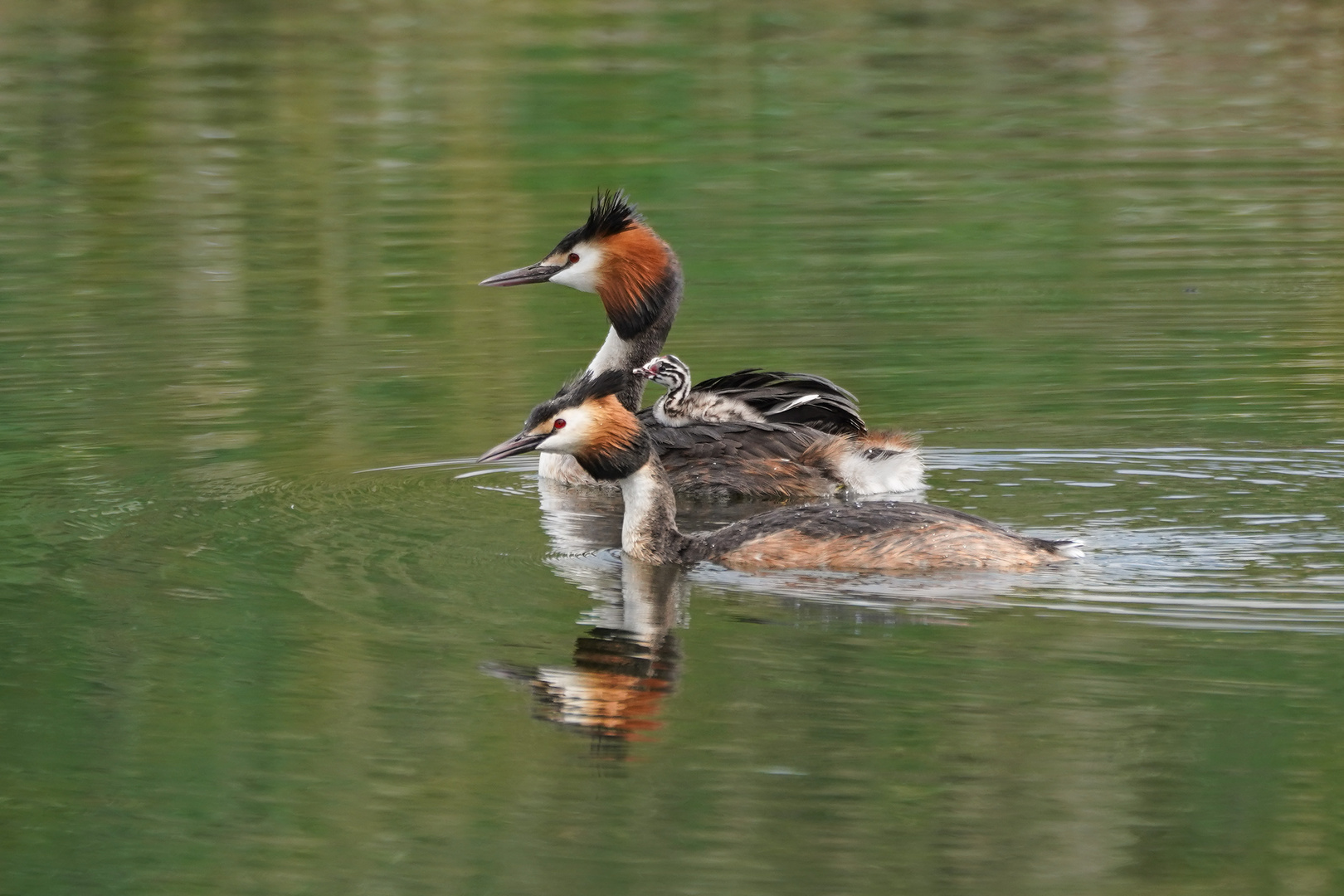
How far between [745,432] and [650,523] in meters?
1.53

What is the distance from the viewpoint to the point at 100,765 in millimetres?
5816

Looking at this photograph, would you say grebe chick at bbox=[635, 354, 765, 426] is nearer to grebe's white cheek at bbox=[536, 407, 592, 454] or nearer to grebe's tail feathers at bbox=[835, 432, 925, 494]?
grebe's tail feathers at bbox=[835, 432, 925, 494]

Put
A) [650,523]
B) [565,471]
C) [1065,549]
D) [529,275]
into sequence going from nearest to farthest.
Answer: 1. [1065,549]
2. [650,523]
3. [565,471]
4. [529,275]

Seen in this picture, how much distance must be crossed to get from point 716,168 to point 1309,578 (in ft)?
32.6

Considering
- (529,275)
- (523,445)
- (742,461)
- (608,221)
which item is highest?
(608,221)

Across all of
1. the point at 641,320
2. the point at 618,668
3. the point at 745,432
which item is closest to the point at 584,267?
the point at 641,320

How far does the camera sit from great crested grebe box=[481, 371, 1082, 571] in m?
7.16

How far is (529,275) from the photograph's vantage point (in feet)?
33.6

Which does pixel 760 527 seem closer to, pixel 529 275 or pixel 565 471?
pixel 565 471

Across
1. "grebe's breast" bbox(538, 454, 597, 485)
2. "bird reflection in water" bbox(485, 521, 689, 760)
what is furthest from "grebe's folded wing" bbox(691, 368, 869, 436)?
"bird reflection in water" bbox(485, 521, 689, 760)

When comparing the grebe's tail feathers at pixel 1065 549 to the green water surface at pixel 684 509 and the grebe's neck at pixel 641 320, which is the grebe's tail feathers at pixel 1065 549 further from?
the grebe's neck at pixel 641 320

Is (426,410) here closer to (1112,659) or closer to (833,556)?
(833,556)

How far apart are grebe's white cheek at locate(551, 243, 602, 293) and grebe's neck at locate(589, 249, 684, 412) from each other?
0.30 ft

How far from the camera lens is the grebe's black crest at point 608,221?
10.1 m
